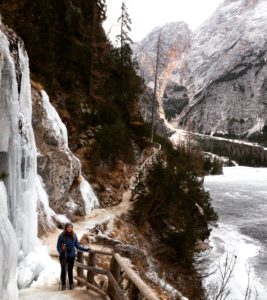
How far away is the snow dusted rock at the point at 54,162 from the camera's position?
58.3 feet

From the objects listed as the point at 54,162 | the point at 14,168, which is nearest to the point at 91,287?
the point at 14,168

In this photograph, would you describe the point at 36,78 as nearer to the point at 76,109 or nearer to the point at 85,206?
the point at 76,109

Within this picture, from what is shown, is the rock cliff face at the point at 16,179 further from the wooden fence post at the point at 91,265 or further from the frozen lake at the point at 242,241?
the frozen lake at the point at 242,241

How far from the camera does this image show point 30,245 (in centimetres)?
1026

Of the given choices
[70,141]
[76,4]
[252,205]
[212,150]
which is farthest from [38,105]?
[212,150]

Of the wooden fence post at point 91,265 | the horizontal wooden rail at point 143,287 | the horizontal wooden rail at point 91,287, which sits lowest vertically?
the horizontal wooden rail at point 91,287

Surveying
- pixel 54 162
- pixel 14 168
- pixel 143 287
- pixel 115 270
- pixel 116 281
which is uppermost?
pixel 14 168

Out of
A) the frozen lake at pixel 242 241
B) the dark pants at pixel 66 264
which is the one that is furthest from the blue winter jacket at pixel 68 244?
the frozen lake at pixel 242 241

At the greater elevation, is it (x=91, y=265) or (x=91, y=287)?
(x=91, y=265)

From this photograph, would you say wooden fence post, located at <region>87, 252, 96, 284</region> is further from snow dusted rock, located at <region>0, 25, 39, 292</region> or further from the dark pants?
snow dusted rock, located at <region>0, 25, 39, 292</region>

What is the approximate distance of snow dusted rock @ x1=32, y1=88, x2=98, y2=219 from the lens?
1778 centimetres

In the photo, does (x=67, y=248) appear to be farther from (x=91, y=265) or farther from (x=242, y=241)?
(x=242, y=241)

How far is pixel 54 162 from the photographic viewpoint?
18.1 meters

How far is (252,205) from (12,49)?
34.5 meters
